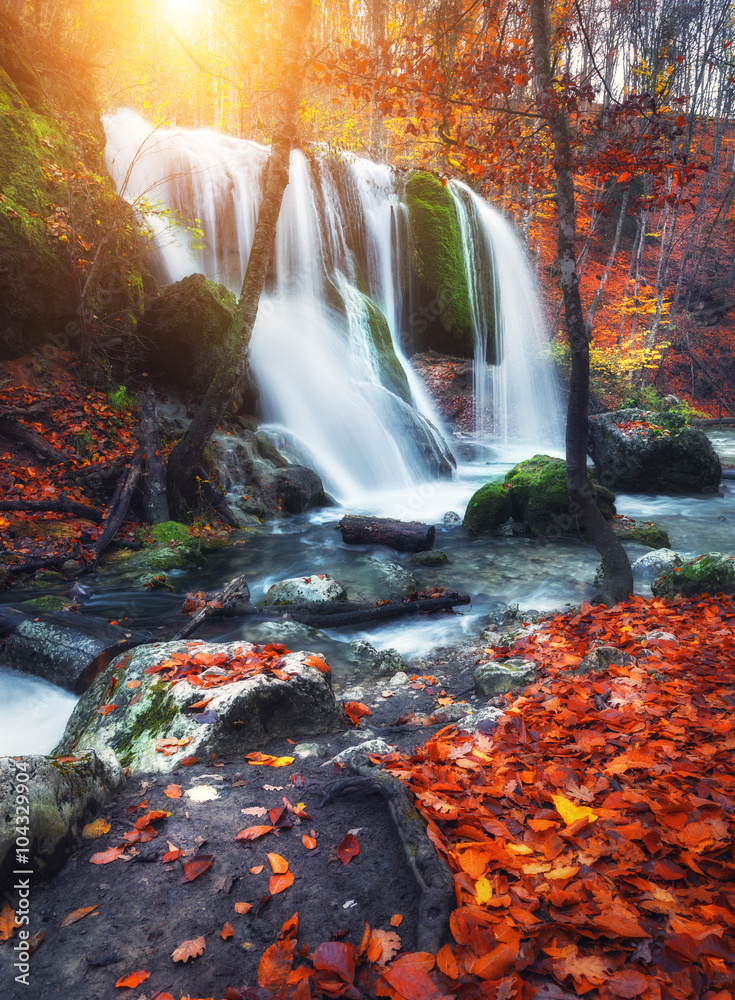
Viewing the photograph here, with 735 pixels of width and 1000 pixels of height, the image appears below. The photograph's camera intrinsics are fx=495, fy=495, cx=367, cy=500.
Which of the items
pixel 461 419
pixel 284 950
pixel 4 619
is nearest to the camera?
pixel 284 950

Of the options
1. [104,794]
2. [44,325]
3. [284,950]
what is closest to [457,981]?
[284,950]

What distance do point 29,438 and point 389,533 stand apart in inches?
227

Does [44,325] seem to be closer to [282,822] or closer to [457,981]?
[282,822]

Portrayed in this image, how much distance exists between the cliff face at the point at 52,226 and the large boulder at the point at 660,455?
11275 millimetres

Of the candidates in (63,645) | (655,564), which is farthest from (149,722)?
(655,564)

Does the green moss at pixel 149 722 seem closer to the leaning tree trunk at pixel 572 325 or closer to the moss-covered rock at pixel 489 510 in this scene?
the leaning tree trunk at pixel 572 325

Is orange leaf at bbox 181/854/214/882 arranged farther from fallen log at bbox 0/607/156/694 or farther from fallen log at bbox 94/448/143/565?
fallen log at bbox 94/448/143/565

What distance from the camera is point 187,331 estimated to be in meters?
10.1

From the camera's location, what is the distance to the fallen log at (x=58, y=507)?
666 centimetres

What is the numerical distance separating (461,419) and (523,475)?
9.61 m

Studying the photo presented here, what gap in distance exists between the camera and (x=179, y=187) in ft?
46.8

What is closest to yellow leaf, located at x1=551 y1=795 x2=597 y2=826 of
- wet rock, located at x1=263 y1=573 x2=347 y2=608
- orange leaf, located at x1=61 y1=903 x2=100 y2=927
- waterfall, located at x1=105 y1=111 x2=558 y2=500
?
orange leaf, located at x1=61 y1=903 x2=100 y2=927

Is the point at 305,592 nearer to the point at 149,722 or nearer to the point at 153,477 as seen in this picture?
the point at 149,722

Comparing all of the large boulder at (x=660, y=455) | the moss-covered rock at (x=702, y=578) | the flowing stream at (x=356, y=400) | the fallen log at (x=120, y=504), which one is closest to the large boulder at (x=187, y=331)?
the flowing stream at (x=356, y=400)
